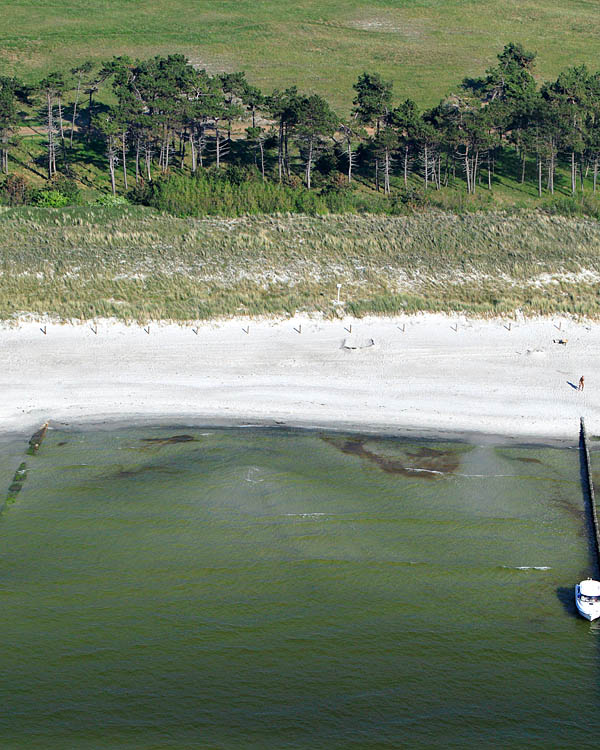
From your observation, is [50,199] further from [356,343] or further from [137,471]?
[137,471]

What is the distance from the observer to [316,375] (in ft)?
130

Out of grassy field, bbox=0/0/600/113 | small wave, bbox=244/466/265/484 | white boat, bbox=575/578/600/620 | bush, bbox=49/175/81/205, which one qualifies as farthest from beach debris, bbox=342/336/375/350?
grassy field, bbox=0/0/600/113

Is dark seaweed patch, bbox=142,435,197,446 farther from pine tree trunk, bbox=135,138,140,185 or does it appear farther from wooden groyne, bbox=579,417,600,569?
pine tree trunk, bbox=135,138,140,185

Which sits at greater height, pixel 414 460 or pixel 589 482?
pixel 414 460

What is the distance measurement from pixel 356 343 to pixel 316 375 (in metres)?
4.07

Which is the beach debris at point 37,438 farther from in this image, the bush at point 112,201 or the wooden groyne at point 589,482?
the bush at point 112,201

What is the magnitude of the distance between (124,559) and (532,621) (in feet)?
43.7

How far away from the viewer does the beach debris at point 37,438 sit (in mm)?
34062

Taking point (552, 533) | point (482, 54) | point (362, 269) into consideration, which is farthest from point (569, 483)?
point (482, 54)

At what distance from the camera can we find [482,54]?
118 metres

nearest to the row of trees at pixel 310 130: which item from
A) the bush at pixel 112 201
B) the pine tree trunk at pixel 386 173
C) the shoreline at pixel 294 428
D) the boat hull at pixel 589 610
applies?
the pine tree trunk at pixel 386 173

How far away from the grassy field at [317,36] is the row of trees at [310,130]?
2144cm

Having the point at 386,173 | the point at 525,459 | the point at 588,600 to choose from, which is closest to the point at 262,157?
the point at 386,173

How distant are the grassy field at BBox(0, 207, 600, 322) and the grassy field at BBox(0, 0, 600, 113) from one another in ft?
155
